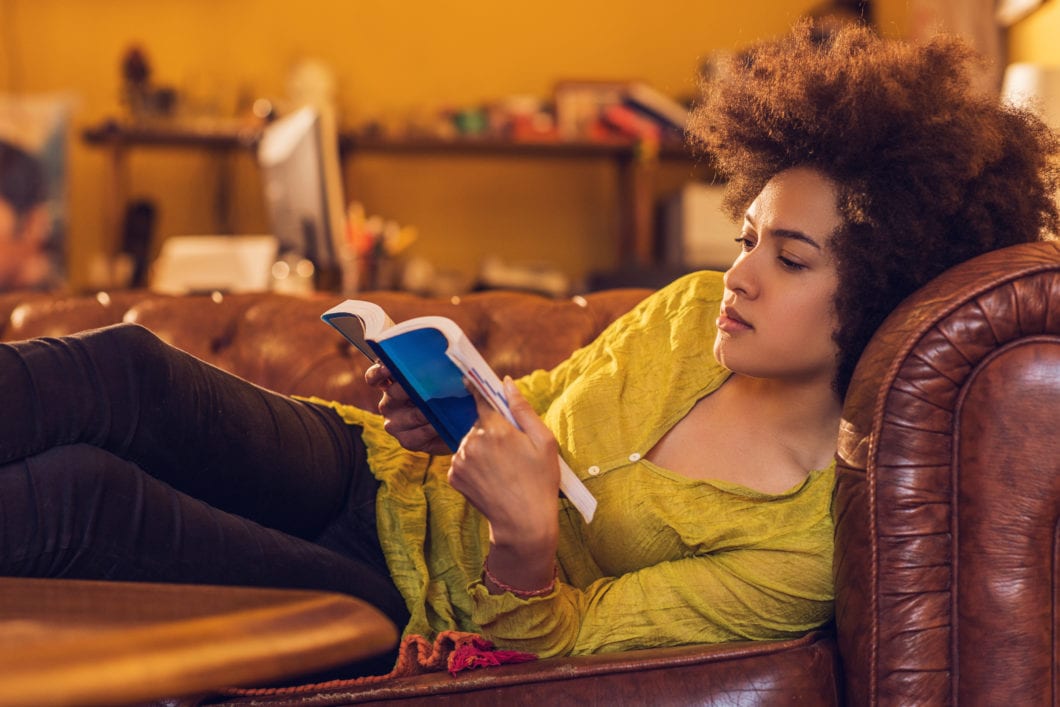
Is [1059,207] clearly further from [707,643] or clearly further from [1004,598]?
[707,643]

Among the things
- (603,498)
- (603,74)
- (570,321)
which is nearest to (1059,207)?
(603,498)

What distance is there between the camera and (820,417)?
137 cm

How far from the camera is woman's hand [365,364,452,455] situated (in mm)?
1403

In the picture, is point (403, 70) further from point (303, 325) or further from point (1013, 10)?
point (303, 325)

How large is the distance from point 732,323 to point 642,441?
0.19 metres

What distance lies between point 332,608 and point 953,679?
0.60 m

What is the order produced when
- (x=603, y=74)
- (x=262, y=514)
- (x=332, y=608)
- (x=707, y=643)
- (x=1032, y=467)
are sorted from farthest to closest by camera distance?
(x=603, y=74)
(x=262, y=514)
(x=707, y=643)
(x=1032, y=467)
(x=332, y=608)

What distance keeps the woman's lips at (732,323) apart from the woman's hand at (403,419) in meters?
0.36

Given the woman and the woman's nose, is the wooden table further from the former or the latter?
the woman's nose

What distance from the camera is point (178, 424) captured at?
1232 millimetres

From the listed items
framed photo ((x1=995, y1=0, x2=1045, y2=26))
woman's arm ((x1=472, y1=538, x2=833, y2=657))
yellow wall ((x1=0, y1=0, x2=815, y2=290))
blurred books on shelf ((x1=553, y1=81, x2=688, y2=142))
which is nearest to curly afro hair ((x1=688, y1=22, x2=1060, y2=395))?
woman's arm ((x1=472, y1=538, x2=833, y2=657))

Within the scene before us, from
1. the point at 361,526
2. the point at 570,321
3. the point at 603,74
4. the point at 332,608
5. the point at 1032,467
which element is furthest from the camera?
the point at 603,74

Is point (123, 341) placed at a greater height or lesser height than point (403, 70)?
lesser

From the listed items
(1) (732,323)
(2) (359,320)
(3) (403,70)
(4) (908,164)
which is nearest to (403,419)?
(2) (359,320)
